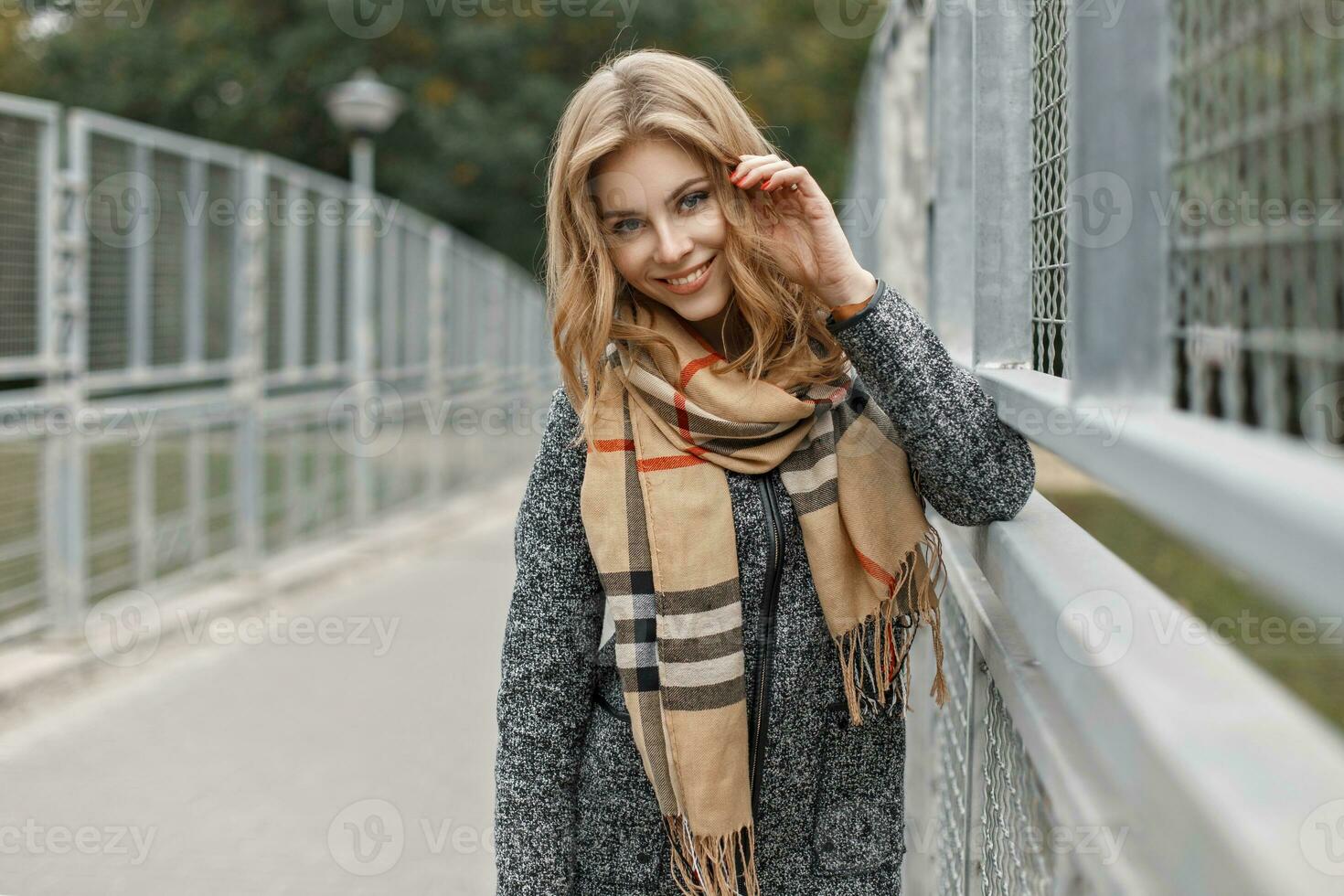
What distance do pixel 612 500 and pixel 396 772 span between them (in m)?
3.18

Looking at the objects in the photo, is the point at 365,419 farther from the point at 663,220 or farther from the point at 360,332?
the point at 663,220

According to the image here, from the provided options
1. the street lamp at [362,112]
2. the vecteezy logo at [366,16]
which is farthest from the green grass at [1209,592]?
the vecteezy logo at [366,16]

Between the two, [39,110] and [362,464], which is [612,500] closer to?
[39,110]

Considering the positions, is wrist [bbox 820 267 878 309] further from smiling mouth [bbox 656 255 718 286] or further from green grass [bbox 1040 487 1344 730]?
green grass [bbox 1040 487 1344 730]

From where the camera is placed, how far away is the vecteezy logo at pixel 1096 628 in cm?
108

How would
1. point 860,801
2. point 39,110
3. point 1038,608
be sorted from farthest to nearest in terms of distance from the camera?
1. point 39,110
2. point 860,801
3. point 1038,608

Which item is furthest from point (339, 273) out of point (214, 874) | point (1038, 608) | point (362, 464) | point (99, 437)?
point (1038, 608)

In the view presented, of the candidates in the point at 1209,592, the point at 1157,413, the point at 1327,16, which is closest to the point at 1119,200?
the point at 1157,413

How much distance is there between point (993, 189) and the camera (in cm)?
188

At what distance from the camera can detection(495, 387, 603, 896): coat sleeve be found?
2004mm

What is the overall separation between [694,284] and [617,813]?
29.9 inches

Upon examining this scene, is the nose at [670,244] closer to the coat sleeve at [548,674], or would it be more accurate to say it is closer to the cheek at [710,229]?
the cheek at [710,229]

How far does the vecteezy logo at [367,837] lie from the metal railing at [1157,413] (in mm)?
2489

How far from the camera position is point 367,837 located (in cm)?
423
